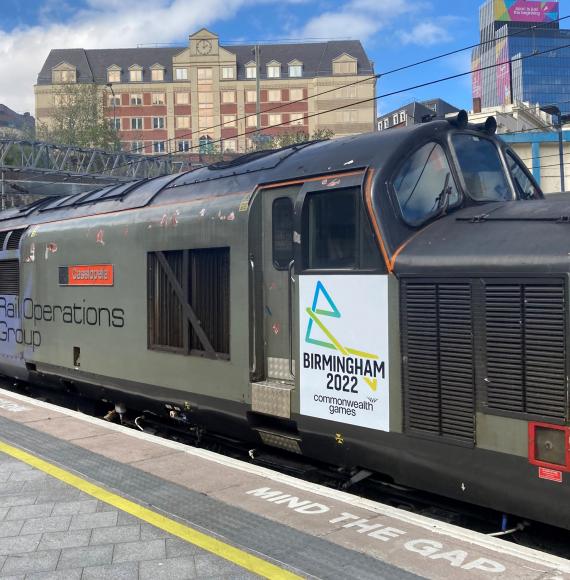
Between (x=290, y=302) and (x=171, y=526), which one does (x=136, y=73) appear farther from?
(x=171, y=526)

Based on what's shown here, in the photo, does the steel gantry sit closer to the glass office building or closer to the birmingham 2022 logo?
the birmingham 2022 logo

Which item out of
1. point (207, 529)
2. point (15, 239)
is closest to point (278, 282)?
point (207, 529)

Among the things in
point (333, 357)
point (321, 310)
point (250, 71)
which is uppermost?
point (250, 71)

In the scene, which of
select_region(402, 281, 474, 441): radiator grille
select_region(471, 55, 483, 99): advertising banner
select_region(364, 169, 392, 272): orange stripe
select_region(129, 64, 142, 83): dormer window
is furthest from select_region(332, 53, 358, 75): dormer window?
select_region(471, 55, 483, 99): advertising banner

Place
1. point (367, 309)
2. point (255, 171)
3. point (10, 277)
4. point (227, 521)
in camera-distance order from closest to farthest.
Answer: point (227, 521)
point (367, 309)
point (255, 171)
point (10, 277)

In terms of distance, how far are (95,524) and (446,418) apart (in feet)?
7.93

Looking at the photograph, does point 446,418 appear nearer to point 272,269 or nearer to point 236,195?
point 272,269

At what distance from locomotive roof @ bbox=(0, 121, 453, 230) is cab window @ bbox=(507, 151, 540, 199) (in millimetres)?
902

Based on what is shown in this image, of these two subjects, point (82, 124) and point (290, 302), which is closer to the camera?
point (290, 302)

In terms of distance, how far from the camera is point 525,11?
152125 millimetres

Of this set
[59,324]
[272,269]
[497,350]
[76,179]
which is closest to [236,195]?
[272,269]

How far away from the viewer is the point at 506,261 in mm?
3932

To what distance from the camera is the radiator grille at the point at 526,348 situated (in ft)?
12.1

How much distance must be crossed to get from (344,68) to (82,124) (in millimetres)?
33434
